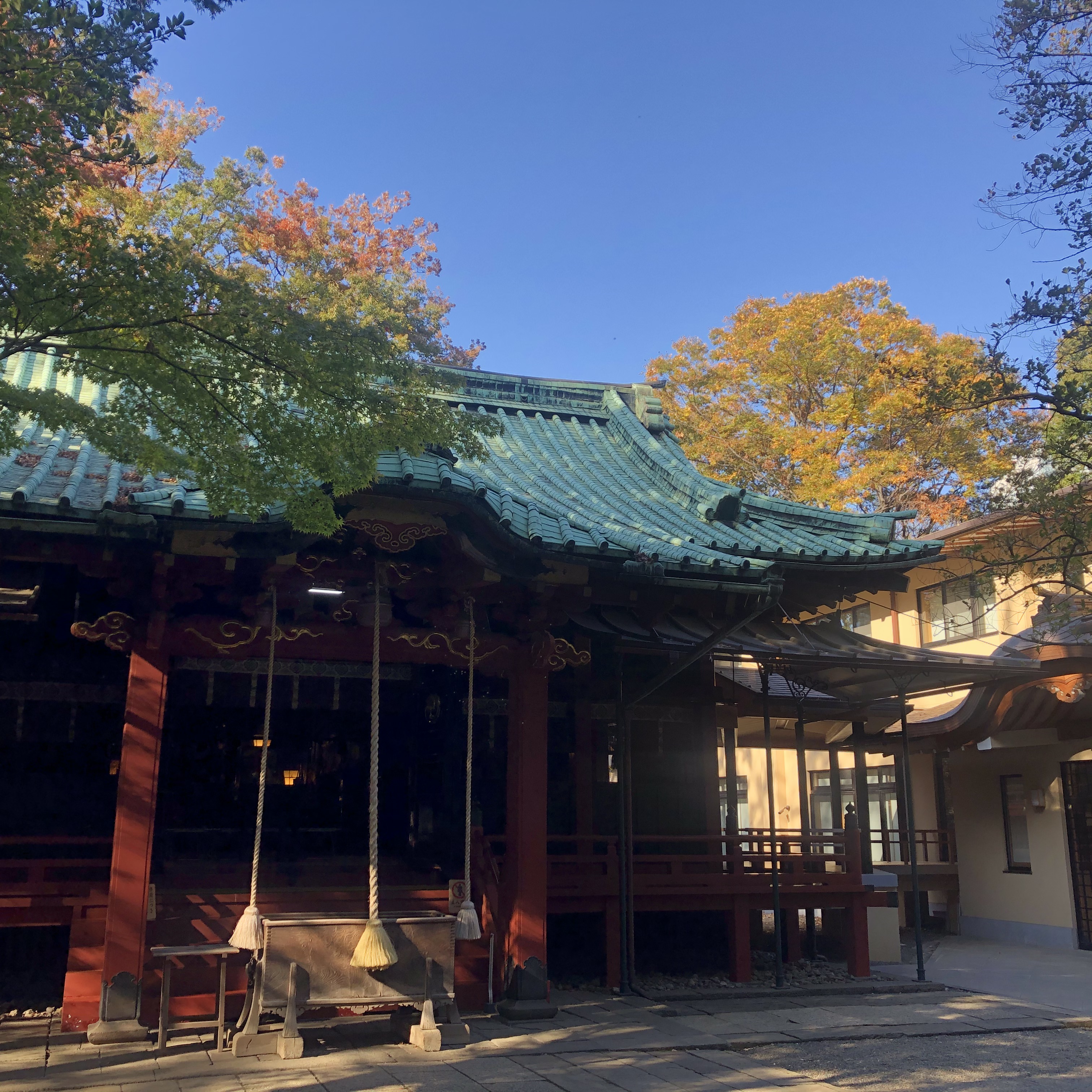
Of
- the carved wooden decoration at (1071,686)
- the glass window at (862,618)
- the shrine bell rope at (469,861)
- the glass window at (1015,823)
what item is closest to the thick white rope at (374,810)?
the shrine bell rope at (469,861)

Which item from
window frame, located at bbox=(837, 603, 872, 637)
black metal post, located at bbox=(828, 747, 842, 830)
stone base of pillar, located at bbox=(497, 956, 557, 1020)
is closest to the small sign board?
stone base of pillar, located at bbox=(497, 956, 557, 1020)

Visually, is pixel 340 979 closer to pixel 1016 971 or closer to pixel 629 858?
pixel 629 858

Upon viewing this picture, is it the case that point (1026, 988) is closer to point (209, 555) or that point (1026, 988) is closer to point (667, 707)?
point (667, 707)

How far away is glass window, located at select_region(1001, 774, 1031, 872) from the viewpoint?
17.7 m

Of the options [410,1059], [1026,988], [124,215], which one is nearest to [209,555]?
[410,1059]

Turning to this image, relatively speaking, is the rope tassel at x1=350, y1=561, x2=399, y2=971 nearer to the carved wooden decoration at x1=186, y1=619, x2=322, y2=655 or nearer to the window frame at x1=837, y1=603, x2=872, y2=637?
the carved wooden decoration at x1=186, y1=619, x2=322, y2=655

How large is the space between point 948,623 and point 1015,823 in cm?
487

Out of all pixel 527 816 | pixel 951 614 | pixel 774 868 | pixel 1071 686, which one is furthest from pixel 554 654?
pixel 951 614

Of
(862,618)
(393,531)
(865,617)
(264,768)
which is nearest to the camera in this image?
(264,768)

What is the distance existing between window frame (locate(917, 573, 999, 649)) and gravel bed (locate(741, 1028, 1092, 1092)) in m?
10.5

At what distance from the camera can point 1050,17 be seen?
388 inches

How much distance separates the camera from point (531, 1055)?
7832 mm

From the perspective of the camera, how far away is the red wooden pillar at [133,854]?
8039 millimetres

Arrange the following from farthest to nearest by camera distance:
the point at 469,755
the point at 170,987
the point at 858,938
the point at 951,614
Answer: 1. the point at 951,614
2. the point at 858,938
3. the point at 469,755
4. the point at 170,987
